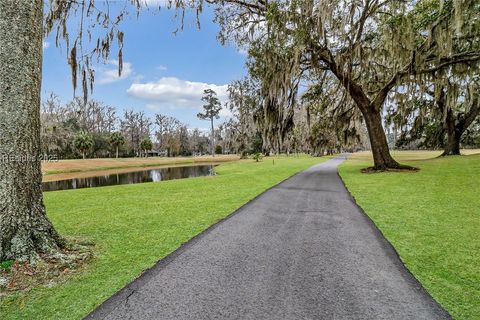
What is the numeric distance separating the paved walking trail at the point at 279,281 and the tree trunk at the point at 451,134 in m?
25.2

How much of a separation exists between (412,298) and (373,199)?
6438 mm

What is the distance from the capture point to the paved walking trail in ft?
9.50

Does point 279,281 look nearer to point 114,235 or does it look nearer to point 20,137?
point 114,235

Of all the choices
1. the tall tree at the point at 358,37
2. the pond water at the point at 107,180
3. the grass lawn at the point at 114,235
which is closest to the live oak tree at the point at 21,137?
the grass lawn at the point at 114,235

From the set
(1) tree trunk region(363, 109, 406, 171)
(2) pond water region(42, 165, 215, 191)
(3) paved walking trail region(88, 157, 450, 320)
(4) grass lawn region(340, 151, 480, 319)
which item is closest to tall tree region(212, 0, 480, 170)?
(1) tree trunk region(363, 109, 406, 171)

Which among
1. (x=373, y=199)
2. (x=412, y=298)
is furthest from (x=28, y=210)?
(x=373, y=199)

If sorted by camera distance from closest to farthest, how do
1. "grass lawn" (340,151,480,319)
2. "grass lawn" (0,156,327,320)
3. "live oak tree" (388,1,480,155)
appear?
1. "grass lawn" (0,156,327,320)
2. "grass lawn" (340,151,480,319)
3. "live oak tree" (388,1,480,155)

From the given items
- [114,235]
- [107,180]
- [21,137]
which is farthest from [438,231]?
[107,180]

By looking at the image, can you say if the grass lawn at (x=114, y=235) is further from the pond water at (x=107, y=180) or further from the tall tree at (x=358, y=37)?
the pond water at (x=107, y=180)

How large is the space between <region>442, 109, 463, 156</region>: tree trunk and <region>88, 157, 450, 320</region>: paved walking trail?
992 inches

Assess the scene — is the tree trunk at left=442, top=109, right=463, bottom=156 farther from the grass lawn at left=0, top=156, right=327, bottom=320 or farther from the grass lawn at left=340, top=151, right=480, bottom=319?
the grass lawn at left=0, top=156, right=327, bottom=320

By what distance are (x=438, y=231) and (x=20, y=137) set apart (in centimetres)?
756

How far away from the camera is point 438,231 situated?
5.69m

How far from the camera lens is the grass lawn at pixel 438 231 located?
3.37 meters
